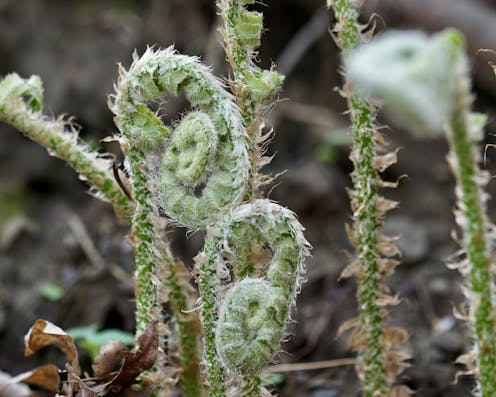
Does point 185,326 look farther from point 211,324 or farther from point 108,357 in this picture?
point 211,324

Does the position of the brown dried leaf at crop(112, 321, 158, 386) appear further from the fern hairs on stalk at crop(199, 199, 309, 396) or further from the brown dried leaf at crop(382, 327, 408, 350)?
the brown dried leaf at crop(382, 327, 408, 350)

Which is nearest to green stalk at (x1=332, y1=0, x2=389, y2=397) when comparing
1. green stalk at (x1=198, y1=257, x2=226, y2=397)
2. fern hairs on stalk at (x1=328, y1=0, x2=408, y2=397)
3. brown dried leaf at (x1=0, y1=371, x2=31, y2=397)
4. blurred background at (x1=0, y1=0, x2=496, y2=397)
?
fern hairs on stalk at (x1=328, y1=0, x2=408, y2=397)

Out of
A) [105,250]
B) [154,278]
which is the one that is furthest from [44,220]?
[154,278]

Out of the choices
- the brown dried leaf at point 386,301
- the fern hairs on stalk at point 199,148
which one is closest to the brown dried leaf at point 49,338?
the fern hairs on stalk at point 199,148

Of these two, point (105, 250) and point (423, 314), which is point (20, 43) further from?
point (423, 314)

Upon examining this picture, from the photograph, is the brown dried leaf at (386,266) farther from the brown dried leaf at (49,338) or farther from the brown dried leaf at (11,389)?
the brown dried leaf at (11,389)
